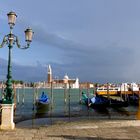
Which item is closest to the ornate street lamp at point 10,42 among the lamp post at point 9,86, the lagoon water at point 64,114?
the lamp post at point 9,86

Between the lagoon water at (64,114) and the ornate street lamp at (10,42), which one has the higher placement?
the ornate street lamp at (10,42)

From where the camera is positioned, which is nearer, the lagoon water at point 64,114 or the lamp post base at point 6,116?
the lamp post base at point 6,116

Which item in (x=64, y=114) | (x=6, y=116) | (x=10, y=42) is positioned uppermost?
(x=10, y=42)

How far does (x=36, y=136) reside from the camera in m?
14.7

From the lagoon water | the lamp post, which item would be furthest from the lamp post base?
the lagoon water

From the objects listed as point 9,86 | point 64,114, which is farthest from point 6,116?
point 64,114

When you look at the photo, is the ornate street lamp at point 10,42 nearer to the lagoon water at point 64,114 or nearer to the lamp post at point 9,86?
the lamp post at point 9,86

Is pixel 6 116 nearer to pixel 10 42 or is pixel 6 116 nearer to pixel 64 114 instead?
pixel 10 42

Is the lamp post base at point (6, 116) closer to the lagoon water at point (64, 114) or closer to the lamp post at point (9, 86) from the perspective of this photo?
the lamp post at point (9, 86)

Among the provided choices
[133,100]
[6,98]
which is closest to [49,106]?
[133,100]

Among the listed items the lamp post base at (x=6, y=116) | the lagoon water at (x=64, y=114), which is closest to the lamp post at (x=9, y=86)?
the lamp post base at (x=6, y=116)

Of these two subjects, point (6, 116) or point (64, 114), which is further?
point (64, 114)

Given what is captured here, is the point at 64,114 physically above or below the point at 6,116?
below

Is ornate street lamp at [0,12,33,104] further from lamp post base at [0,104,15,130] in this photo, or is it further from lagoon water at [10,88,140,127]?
lagoon water at [10,88,140,127]
